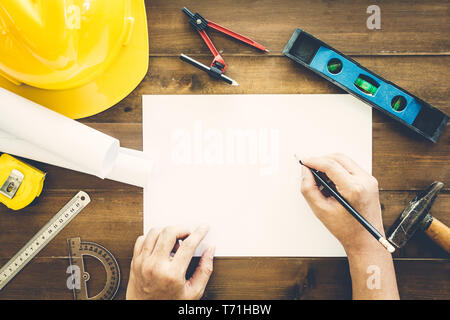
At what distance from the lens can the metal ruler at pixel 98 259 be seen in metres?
0.73

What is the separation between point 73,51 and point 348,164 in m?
0.57

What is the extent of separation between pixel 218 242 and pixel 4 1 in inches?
23.0

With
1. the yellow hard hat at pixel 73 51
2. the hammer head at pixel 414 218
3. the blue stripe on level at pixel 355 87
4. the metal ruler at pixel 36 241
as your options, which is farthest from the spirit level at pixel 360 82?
the metal ruler at pixel 36 241

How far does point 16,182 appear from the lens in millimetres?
680

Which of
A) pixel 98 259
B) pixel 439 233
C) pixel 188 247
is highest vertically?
pixel 439 233

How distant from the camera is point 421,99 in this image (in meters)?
0.69

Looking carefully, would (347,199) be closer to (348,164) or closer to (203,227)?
(348,164)

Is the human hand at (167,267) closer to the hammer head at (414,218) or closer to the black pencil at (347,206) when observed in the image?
the black pencil at (347,206)

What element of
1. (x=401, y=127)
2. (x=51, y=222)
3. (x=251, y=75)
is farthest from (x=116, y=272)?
(x=401, y=127)

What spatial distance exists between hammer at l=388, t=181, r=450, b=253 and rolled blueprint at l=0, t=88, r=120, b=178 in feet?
2.08

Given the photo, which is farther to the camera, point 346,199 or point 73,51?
point 346,199

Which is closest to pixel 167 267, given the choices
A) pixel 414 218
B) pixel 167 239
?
pixel 167 239

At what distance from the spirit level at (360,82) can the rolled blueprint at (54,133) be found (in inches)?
17.3

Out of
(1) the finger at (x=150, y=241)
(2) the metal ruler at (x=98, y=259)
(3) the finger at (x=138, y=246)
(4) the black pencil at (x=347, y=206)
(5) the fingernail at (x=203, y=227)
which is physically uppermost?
(4) the black pencil at (x=347, y=206)
